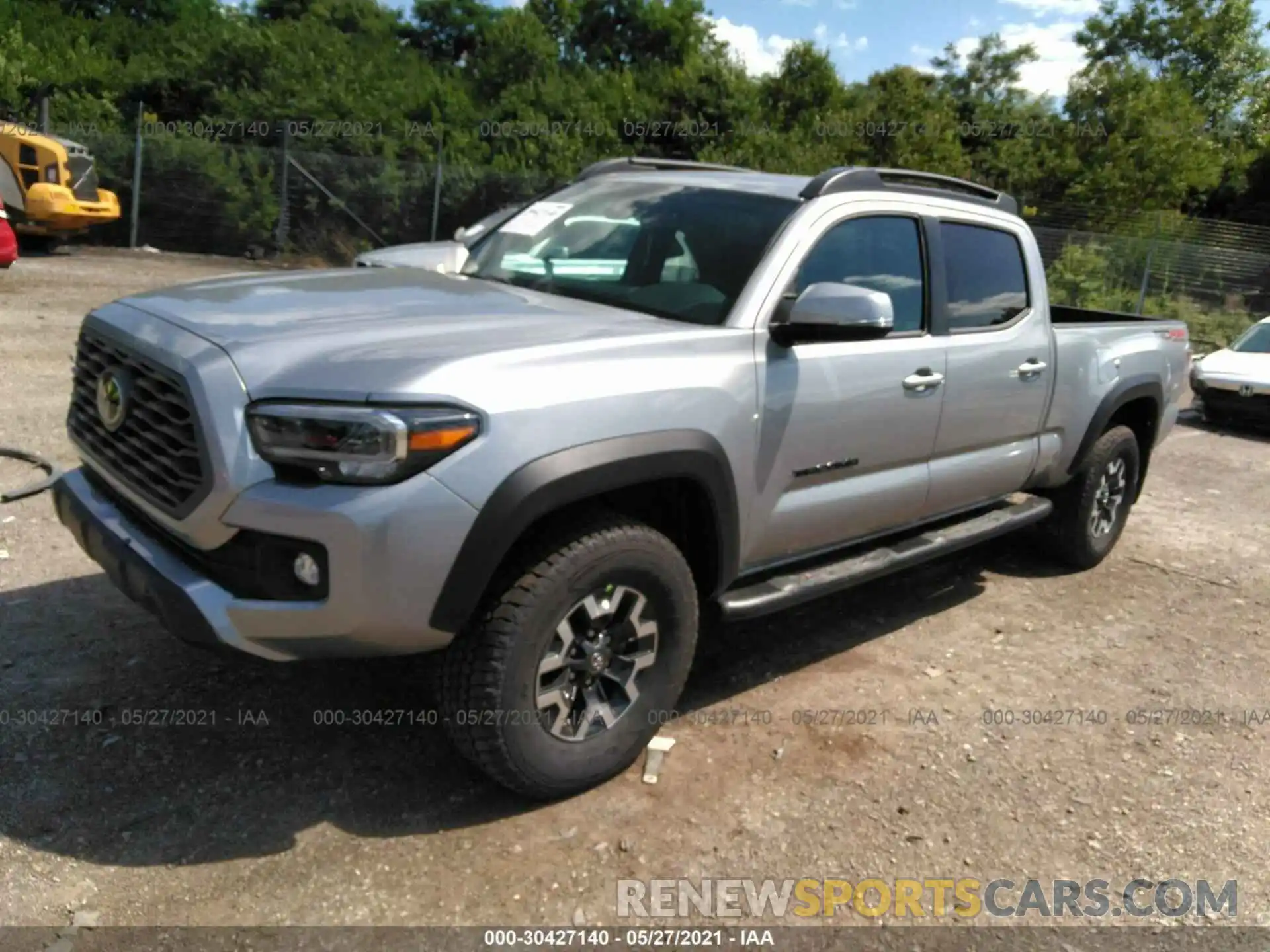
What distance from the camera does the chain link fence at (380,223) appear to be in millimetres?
19578

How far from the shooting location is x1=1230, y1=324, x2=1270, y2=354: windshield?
1234cm

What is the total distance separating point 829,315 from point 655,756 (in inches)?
61.2

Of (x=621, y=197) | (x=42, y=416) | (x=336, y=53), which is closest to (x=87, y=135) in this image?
(x=336, y=53)

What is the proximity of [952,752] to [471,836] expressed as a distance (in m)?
1.75

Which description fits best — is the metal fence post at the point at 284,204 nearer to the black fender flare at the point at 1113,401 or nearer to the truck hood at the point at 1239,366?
the truck hood at the point at 1239,366

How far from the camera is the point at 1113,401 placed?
552cm

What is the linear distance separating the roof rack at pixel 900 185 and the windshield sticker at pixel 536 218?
1074mm

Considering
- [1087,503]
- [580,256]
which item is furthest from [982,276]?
[580,256]

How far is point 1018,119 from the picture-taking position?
113 ft

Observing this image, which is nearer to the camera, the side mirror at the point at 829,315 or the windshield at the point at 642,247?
the side mirror at the point at 829,315

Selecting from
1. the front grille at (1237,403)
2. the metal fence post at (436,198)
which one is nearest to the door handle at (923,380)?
the front grille at (1237,403)

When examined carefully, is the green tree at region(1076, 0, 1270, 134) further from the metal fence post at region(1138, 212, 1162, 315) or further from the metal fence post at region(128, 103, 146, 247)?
the metal fence post at region(128, 103, 146, 247)

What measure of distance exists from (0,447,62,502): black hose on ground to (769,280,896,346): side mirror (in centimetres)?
370

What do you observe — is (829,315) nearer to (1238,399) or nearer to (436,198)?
(1238,399)
